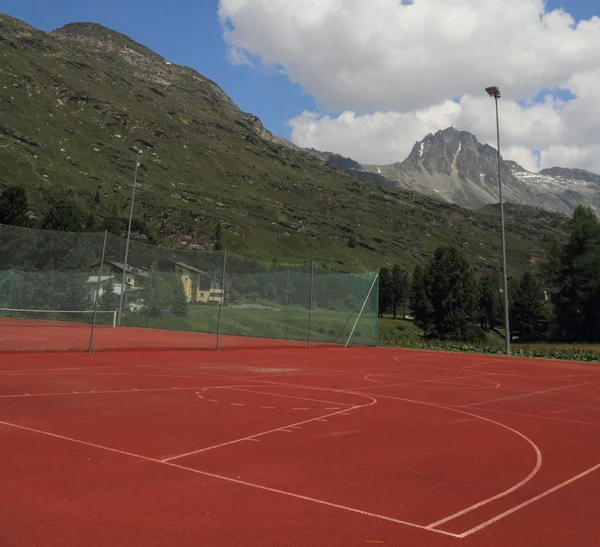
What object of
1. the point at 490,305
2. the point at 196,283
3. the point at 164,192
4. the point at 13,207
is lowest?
the point at 196,283

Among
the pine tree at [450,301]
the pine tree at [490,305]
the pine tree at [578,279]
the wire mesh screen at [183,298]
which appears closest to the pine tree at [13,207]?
the wire mesh screen at [183,298]

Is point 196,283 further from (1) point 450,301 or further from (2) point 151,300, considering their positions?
(1) point 450,301

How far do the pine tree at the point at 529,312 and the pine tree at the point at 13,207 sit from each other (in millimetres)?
62114

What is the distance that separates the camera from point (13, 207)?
53250 mm

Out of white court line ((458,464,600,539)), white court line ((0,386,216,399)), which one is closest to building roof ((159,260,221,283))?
white court line ((0,386,216,399))

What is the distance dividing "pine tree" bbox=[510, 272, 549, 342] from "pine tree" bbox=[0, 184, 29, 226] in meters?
62.1

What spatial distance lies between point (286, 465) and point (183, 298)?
20345 mm

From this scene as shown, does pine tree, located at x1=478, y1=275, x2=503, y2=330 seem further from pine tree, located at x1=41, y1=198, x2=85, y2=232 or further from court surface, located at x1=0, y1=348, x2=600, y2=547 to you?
court surface, located at x1=0, y1=348, x2=600, y2=547

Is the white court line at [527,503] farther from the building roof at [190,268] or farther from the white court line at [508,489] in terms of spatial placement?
the building roof at [190,268]

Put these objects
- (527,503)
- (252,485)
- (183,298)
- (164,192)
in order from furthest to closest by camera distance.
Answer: (164,192) → (183,298) → (252,485) → (527,503)

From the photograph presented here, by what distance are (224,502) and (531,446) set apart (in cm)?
403

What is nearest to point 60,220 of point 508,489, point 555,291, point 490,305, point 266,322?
point 266,322

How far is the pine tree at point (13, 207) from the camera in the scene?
52.1 metres

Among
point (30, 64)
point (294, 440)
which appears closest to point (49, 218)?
point (294, 440)
